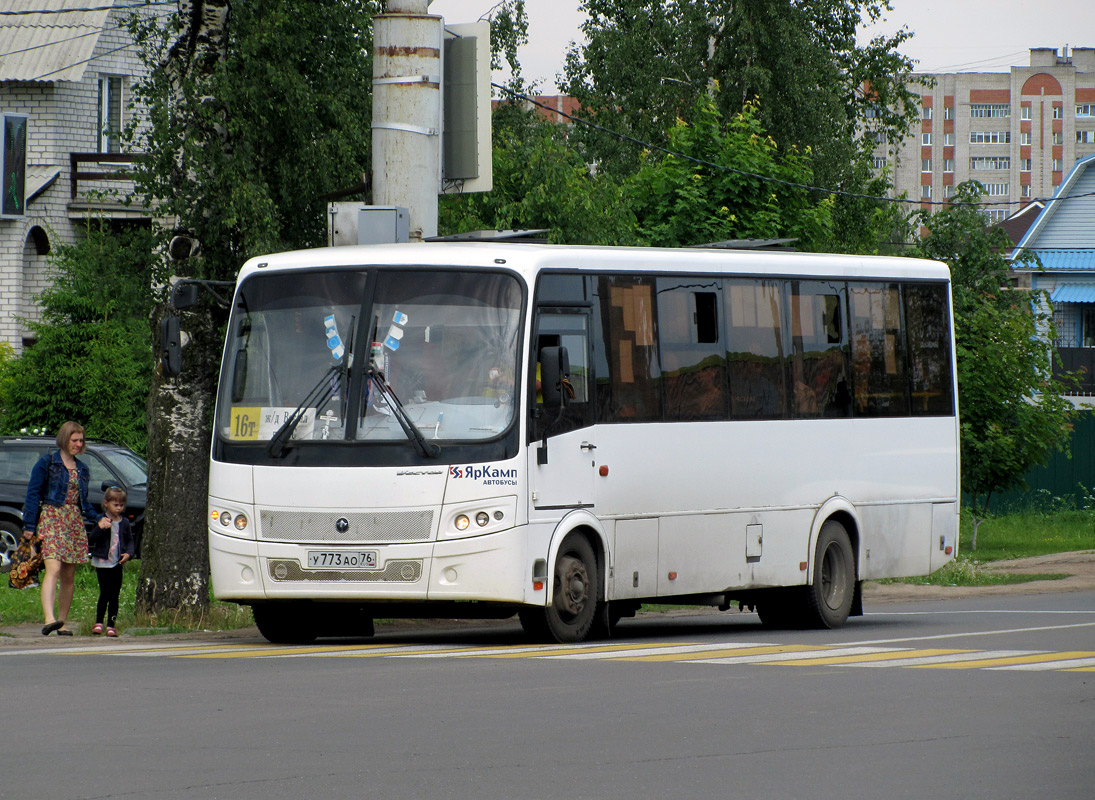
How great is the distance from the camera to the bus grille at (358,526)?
44.6ft

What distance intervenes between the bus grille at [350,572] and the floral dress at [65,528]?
2.73 m

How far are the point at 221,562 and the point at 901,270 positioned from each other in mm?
7457

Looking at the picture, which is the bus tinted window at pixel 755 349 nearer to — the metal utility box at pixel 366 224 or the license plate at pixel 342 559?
the metal utility box at pixel 366 224

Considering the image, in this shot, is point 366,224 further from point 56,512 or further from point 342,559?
point 342,559

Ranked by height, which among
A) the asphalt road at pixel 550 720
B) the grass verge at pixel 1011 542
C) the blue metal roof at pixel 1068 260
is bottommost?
the grass verge at pixel 1011 542

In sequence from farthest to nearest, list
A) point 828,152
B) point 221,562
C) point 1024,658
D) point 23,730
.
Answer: point 828,152 < point 221,562 < point 1024,658 < point 23,730

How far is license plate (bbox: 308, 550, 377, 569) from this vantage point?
13.7 m

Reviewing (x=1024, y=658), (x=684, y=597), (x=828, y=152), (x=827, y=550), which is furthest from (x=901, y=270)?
(x=828, y=152)

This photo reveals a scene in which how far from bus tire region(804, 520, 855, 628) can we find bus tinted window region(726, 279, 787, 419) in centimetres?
144

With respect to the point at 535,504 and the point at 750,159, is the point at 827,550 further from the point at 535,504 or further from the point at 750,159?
the point at 750,159

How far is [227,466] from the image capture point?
562 inches

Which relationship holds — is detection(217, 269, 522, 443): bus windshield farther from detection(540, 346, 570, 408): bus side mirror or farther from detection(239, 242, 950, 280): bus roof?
detection(540, 346, 570, 408): bus side mirror

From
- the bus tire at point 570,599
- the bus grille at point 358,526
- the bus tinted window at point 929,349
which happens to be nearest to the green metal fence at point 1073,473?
the bus tinted window at point 929,349

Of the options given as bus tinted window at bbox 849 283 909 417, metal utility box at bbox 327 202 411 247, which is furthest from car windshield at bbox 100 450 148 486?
bus tinted window at bbox 849 283 909 417
